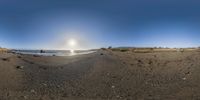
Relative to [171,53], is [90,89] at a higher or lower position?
lower

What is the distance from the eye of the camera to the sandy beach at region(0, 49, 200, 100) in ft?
62.8

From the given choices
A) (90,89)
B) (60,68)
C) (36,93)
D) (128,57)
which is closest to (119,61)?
(128,57)

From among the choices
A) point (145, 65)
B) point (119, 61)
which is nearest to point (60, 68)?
point (119, 61)

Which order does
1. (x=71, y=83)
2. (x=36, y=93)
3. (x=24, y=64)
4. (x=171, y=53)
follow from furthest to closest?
(x=171, y=53)
(x=24, y=64)
(x=71, y=83)
(x=36, y=93)

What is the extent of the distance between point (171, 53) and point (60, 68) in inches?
430

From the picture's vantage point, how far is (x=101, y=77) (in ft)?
74.3

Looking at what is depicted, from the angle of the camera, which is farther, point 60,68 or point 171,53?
point 171,53

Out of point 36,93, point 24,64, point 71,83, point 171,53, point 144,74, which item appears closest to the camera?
point 36,93

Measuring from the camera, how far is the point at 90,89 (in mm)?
20406

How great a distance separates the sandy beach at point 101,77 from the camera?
62.8 ft

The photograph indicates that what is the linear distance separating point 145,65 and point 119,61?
2044 millimetres

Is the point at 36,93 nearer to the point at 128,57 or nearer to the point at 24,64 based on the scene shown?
the point at 24,64

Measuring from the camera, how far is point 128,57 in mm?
28234

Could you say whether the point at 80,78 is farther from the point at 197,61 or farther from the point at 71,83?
the point at 197,61
